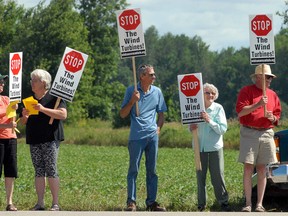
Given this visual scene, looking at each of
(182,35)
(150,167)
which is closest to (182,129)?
(150,167)

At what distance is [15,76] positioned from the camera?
12.7m

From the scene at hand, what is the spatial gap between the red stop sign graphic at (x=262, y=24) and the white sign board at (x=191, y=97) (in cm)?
97

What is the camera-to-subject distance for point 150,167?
497 inches

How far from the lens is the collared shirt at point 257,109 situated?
39.8 feet

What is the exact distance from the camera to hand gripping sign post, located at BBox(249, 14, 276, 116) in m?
12.4

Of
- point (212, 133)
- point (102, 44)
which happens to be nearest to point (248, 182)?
point (212, 133)

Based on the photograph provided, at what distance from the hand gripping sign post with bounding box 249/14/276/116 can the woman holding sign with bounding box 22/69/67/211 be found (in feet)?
8.55

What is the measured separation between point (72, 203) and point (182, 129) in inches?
1369

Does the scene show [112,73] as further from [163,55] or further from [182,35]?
[182,35]

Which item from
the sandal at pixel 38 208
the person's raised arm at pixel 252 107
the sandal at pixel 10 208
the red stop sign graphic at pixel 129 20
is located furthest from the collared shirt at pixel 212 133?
the sandal at pixel 10 208

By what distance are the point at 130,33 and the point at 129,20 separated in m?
0.17

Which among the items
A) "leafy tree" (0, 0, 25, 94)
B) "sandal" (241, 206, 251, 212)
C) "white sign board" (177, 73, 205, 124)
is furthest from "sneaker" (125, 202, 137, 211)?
"leafy tree" (0, 0, 25, 94)

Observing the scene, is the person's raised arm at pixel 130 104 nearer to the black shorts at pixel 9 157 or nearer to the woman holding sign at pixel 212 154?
the woman holding sign at pixel 212 154

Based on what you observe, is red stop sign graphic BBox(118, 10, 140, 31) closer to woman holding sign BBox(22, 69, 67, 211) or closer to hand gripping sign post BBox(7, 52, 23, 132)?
woman holding sign BBox(22, 69, 67, 211)
